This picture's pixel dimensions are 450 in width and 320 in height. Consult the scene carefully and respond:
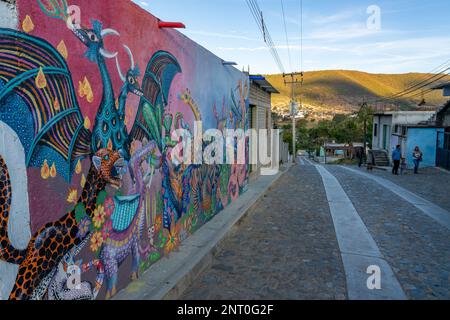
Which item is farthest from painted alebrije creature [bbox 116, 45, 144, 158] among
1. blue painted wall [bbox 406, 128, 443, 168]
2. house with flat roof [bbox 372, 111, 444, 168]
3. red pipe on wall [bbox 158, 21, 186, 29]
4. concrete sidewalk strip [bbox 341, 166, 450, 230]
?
blue painted wall [bbox 406, 128, 443, 168]

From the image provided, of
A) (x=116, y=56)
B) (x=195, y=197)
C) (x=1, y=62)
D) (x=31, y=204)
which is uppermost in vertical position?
(x=116, y=56)

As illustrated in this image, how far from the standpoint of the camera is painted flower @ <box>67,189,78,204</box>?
305 cm

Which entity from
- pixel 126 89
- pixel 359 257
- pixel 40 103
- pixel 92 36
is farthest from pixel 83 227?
pixel 359 257

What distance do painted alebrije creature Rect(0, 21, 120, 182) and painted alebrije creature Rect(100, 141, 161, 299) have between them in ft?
2.75

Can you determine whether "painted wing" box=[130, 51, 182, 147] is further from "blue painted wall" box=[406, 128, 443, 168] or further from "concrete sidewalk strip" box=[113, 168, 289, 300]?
"blue painted wall" box=[406, 128, 443, 168]

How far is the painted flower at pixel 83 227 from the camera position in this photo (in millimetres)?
3201

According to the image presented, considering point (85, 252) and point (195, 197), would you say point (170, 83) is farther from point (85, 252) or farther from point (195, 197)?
point (85, 252)

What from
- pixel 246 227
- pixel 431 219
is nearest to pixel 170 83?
pixel 246 227

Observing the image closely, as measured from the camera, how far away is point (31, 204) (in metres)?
2.64

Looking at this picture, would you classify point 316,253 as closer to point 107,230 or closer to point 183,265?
point 183,265

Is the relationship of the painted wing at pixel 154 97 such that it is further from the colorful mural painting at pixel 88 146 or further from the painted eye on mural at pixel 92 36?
the painted eye on mural at pixel 92 36

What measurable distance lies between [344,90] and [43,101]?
462 ft

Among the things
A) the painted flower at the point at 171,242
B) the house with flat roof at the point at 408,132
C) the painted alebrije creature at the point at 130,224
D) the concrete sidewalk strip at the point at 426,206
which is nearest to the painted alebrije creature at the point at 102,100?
the painted alebrije creature at the point at 130,224
